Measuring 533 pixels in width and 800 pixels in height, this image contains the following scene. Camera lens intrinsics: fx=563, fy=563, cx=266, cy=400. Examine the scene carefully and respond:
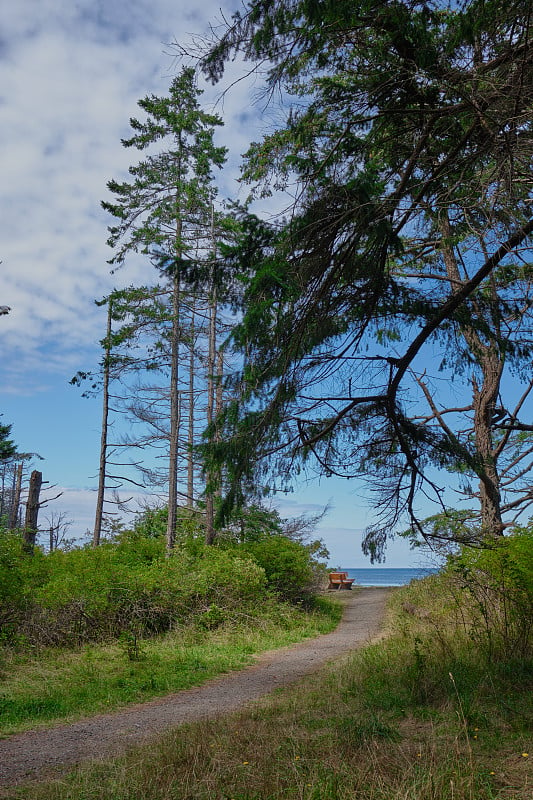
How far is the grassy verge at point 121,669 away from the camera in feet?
21.3

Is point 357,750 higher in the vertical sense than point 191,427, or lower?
lower

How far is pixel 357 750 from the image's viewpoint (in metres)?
3.85

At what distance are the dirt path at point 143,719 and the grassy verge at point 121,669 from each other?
0.35 meters

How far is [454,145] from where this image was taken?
536 cm

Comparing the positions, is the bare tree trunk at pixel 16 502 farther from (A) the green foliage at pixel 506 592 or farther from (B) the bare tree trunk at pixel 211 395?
(A) the green foliage at pixel 506 592

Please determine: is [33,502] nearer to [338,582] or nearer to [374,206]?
[338,582]

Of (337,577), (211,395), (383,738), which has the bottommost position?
(383,738)

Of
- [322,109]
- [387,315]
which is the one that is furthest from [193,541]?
[322,109]

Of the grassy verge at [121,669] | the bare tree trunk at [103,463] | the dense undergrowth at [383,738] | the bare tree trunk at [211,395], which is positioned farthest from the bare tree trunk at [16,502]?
the dense undergrowth at [383,738]

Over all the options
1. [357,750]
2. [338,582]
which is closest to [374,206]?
[357,750]

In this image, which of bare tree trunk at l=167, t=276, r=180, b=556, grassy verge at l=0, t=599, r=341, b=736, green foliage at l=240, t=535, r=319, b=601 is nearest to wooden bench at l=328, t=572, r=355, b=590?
green foliage at l=240, t=535, r=319, b=601

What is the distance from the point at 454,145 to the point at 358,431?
3.18 meters

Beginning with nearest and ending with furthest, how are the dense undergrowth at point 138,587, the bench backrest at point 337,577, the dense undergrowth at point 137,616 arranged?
the dense undergrowth at point 137,616 < the dense undergrowth at point 138,587 < the bench backrest at point 337,577

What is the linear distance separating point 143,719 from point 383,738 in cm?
291
